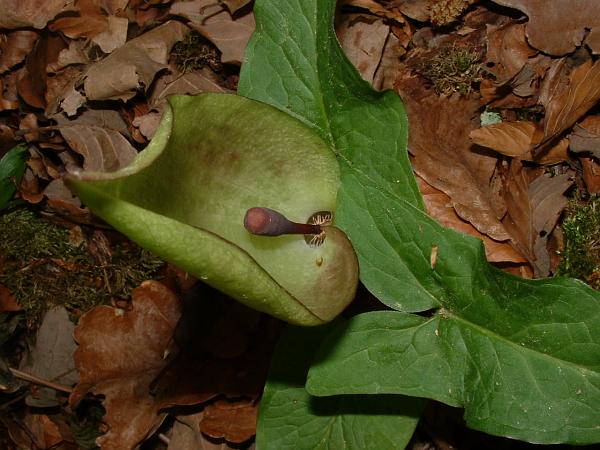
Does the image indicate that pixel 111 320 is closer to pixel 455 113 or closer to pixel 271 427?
pixel 271 427

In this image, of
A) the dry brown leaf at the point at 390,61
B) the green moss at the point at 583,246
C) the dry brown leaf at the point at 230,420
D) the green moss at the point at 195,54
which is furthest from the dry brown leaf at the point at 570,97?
the dry brown leaf at the point at 230,420

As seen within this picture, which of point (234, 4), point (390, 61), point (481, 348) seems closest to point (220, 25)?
point (234, 4)

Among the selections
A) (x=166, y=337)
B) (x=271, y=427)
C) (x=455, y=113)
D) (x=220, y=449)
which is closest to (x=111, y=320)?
(x=166, y=337)

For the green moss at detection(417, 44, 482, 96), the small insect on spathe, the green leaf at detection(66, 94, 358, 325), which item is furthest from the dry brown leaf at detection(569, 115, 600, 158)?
the small insect on spathe

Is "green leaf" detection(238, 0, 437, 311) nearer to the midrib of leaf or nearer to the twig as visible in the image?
the midrib of leaf

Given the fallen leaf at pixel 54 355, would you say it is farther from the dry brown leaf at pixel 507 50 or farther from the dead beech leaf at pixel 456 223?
the dry brown leaf at pixel 507 50

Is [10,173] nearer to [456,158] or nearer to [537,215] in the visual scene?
[456,158]
